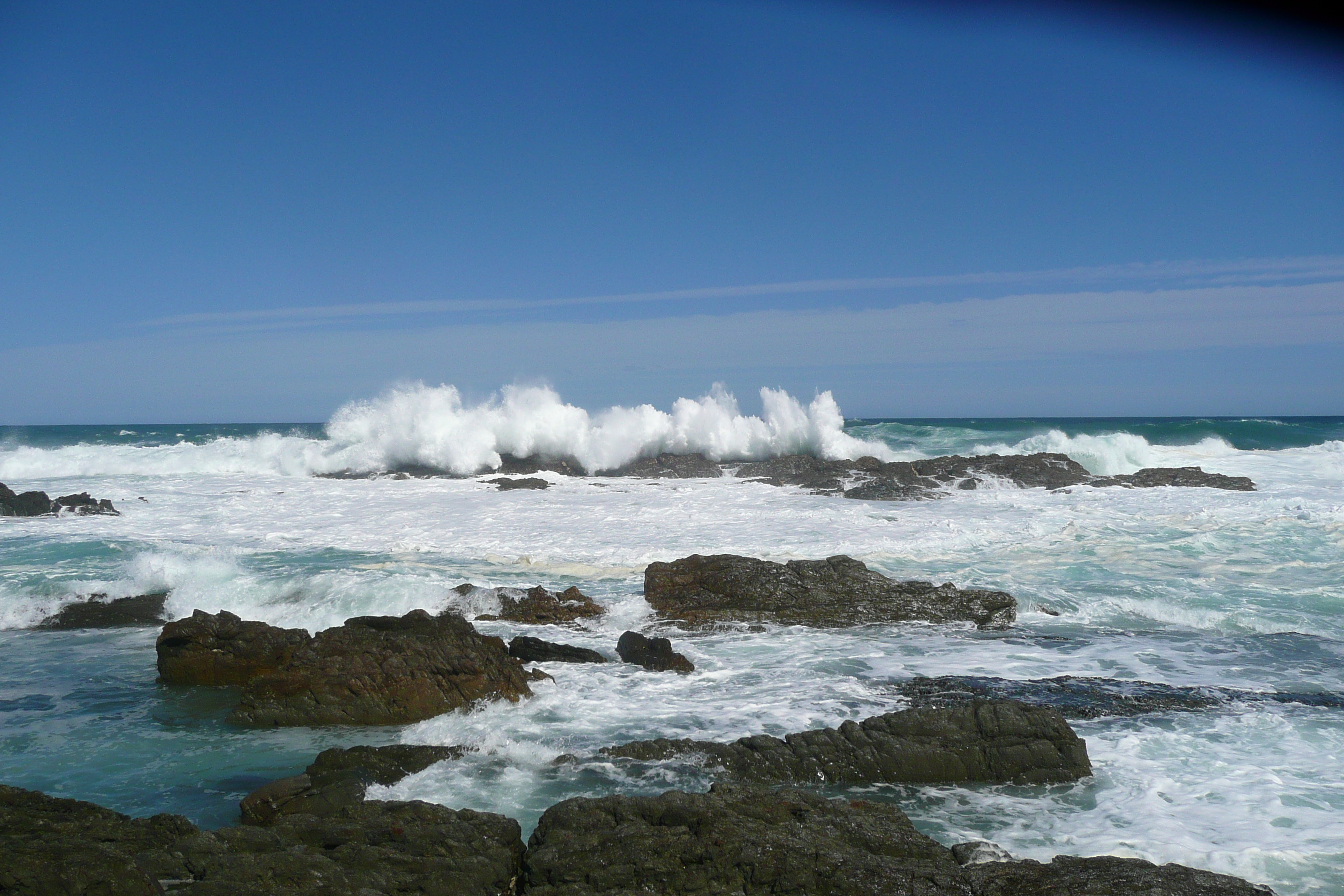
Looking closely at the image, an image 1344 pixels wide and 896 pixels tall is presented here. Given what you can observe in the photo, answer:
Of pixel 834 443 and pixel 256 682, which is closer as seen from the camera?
pixel 256 682

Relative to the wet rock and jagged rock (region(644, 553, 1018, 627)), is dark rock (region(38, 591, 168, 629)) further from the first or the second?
the wet rock

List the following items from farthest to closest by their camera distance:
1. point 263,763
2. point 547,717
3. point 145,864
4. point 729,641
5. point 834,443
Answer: point 834,443 < point 729,641 < point 547,717 < point 263,763 < point 145,864

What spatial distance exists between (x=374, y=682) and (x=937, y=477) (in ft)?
58.4

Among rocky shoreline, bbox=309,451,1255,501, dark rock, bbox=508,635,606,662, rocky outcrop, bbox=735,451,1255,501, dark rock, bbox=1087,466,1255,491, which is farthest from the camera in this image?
dark rock, bbox=1087,466,1255,491

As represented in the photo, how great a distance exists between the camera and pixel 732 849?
12.5ft

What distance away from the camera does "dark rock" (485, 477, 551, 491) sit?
22797 millimetres

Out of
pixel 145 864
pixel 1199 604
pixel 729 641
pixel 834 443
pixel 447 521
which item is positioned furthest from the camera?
pixel 834 443

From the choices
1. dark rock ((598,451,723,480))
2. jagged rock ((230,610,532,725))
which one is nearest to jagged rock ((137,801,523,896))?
jagged rock ((230,610,532,725))

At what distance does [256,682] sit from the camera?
6.77 metres

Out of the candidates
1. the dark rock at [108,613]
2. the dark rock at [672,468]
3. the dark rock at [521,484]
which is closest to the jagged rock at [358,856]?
the dark rock at [108,613]

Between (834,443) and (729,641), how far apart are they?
69.0 feet

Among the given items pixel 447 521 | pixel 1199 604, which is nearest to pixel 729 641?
pixel 1199 604

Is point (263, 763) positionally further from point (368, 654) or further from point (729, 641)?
point (729, 641)

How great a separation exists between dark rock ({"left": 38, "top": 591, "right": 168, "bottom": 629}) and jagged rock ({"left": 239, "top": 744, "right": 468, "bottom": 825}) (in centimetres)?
555
